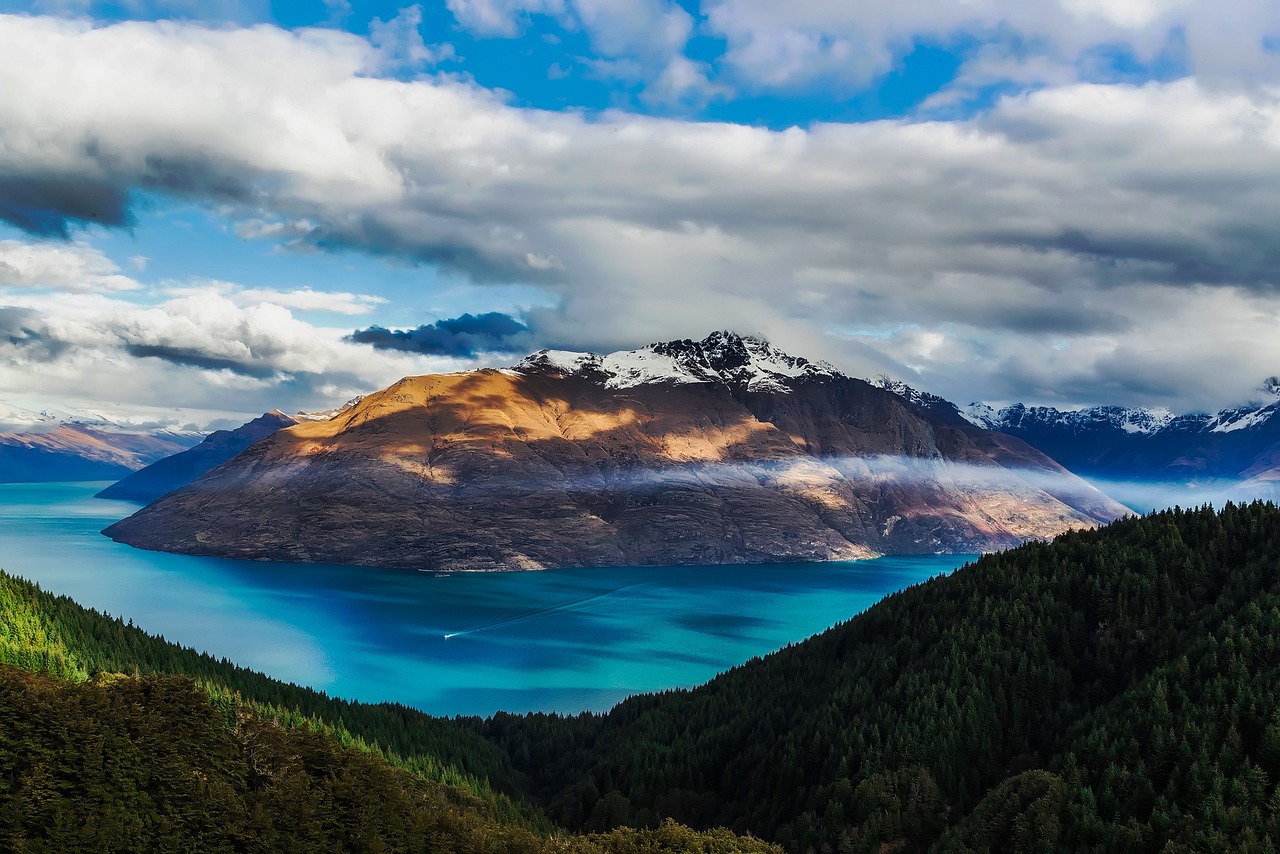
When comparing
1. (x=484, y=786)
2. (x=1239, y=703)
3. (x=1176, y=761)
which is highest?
(x=1239, y=703)

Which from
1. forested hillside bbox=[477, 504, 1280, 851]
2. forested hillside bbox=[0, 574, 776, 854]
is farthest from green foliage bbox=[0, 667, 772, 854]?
forested hillside bbox=[477, 504, 1280, 851]

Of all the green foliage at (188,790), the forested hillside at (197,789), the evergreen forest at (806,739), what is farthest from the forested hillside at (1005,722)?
the green foliage at (188,790)

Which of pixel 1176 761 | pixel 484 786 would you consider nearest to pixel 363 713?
pixel 484 786

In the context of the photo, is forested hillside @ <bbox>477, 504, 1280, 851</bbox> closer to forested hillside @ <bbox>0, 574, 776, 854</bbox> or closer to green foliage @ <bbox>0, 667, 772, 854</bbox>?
forested hillside @ <bbox>0, 574, 776, 854</bbox>

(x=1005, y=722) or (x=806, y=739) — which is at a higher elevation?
(x=1005, y=722)

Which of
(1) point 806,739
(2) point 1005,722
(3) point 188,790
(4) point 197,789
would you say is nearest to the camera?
(3) point 188,790

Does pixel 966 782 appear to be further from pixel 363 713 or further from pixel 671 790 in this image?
pixel 363 713

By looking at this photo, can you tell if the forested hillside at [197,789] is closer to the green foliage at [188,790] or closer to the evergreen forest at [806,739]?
the green foliage at [188,790]

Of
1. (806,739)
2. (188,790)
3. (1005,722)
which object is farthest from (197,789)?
(1005,722)

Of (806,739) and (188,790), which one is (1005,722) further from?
(188,790)
